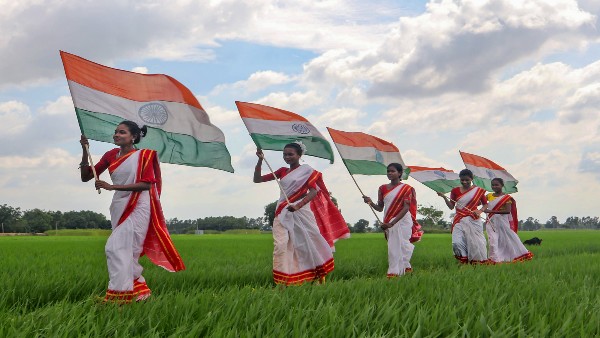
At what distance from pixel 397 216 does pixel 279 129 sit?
226 cm

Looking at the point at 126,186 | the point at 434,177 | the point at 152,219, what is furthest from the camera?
the point at 434,177

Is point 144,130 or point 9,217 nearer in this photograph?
point 144,130

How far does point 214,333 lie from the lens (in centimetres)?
310

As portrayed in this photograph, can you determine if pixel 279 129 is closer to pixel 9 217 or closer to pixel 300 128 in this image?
pixel 300 128

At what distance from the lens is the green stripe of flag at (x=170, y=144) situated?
5781 millimetres

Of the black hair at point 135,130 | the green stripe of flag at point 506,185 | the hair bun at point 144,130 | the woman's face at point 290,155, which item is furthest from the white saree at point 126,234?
the green stripe of flag at point 506,185

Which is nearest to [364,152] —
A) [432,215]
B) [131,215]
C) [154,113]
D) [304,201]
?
[304,201]

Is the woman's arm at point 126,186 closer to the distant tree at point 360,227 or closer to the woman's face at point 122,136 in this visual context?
the woman's face at point 122,136

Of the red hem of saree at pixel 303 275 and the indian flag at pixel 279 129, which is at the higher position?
the indian flag at pixel 279 129

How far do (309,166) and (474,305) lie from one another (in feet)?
11.5

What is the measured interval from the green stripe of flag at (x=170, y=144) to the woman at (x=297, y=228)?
760 millimetres

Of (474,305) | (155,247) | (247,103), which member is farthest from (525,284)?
(247,103)

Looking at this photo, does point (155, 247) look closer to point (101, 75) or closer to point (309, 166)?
point (101, 75)

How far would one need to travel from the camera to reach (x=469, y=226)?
11.4 m
